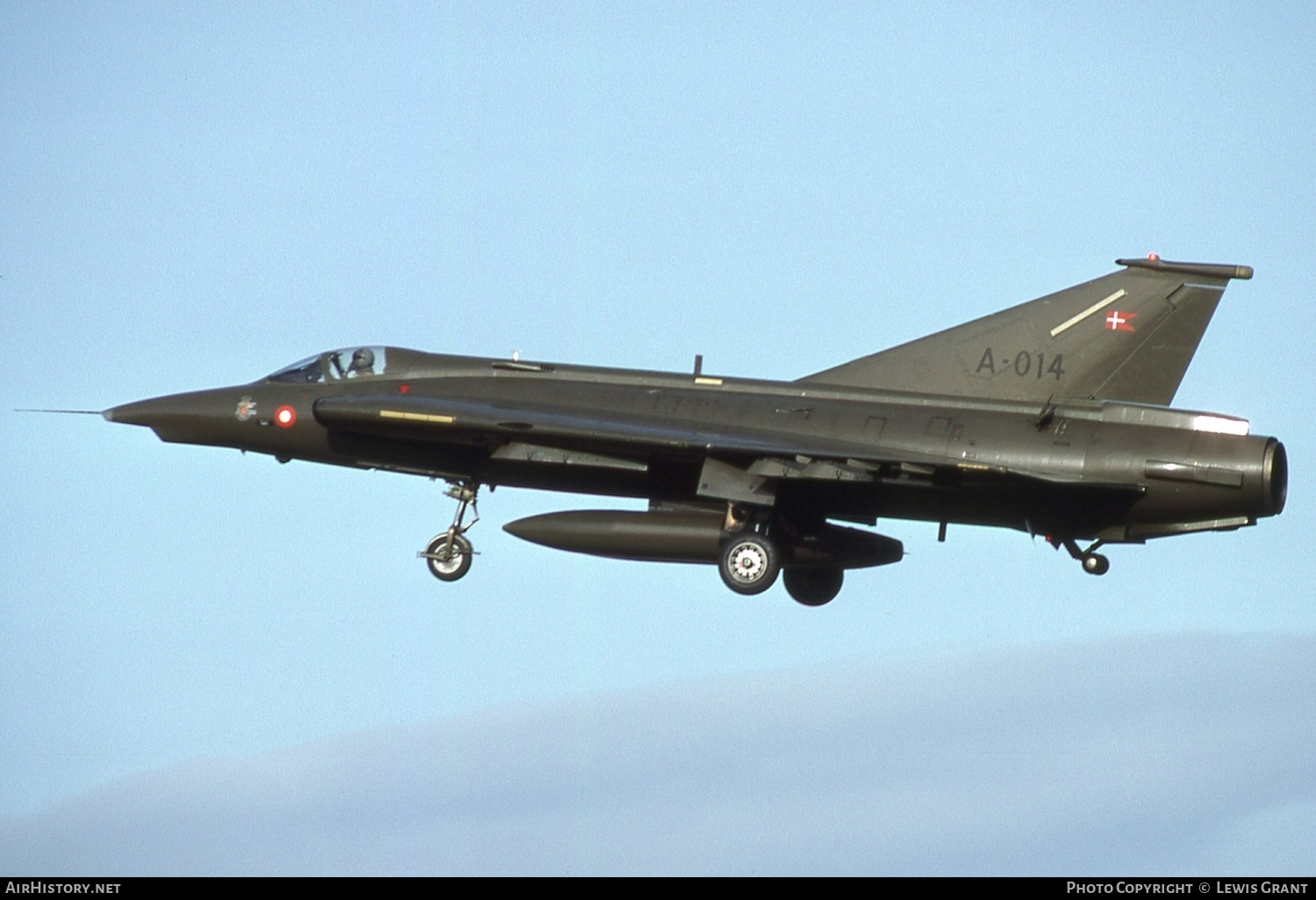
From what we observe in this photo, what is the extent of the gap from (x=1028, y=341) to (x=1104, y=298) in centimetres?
100

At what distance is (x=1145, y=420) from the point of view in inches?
886

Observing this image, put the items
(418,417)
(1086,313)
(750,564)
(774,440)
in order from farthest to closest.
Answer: (1086,313), (750,564), (418,417), (774,440)

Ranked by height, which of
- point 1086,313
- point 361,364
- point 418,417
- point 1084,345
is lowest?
point 418,417

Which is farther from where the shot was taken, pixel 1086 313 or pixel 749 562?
pixel 1086 313

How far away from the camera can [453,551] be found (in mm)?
24703

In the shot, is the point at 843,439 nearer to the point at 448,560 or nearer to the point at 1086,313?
the point at 1086,313

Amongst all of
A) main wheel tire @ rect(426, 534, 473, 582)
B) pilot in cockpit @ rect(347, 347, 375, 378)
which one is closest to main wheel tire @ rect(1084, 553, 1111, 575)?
main wheel tire @ rect(426, 534, 473, 582)

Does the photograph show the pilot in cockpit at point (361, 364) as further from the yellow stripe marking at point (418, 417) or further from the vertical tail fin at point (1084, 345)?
the vertical tail fin at point (1084, 345)

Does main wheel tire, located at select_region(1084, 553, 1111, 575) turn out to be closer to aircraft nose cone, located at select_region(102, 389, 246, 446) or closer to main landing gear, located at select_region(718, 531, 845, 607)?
main landing gear, located at select_region(718, 531, 845, 607)

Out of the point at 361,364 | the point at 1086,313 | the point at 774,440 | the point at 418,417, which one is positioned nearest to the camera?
the point at 774,440

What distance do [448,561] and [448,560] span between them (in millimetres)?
11

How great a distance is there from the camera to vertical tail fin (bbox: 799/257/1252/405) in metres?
23.2

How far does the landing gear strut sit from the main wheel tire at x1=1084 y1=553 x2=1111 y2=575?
7328mm

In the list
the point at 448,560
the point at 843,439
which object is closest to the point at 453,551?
the point at 448,560
